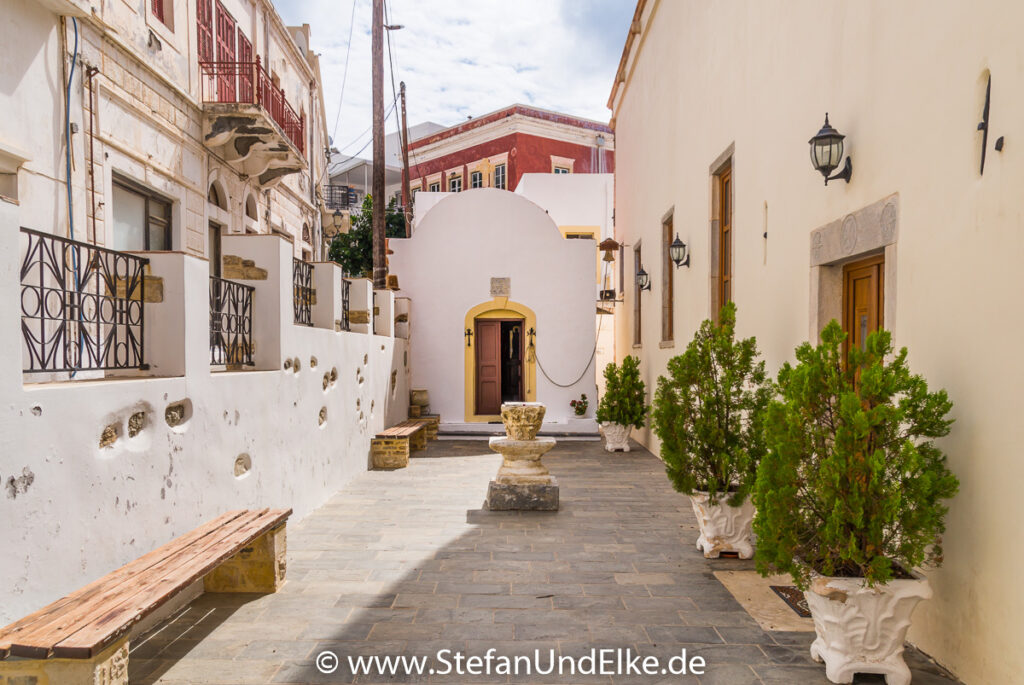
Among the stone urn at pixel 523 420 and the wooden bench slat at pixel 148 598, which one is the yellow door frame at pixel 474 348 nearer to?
the stone urn at pixel 523 420

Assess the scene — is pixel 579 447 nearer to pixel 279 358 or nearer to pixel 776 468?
pixel 279 358

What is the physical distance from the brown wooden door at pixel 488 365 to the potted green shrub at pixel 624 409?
308 centimetres

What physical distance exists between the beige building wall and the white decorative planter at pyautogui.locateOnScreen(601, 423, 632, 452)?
192 inches

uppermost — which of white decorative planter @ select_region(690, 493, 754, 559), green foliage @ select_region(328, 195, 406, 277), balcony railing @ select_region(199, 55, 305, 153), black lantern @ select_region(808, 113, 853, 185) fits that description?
balcony railing @ select_region(199, 55, 305, 153)

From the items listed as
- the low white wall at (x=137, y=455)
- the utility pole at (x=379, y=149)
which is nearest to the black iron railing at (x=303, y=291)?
the low white wall at (x=137, y=455)

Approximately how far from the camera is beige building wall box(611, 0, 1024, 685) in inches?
123

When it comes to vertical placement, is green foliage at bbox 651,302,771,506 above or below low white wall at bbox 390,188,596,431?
below

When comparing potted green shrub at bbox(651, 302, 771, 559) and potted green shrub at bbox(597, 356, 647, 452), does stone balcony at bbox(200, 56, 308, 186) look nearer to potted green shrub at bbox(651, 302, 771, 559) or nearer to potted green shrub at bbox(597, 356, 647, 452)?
potted green shrub at bbox(597, 356, 647, 452)

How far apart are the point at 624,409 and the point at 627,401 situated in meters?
0.15

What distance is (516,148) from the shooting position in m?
23.5

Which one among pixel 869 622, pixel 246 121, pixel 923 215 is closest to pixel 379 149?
pixel 246 121

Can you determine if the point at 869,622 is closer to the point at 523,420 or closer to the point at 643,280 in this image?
the point at 523,420

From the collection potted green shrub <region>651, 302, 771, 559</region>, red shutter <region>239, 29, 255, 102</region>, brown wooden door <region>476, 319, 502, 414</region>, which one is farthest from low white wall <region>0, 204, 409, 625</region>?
brown wooden door <region>476, 319, 502, 414</region>

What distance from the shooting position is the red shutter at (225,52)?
31.9 feet
